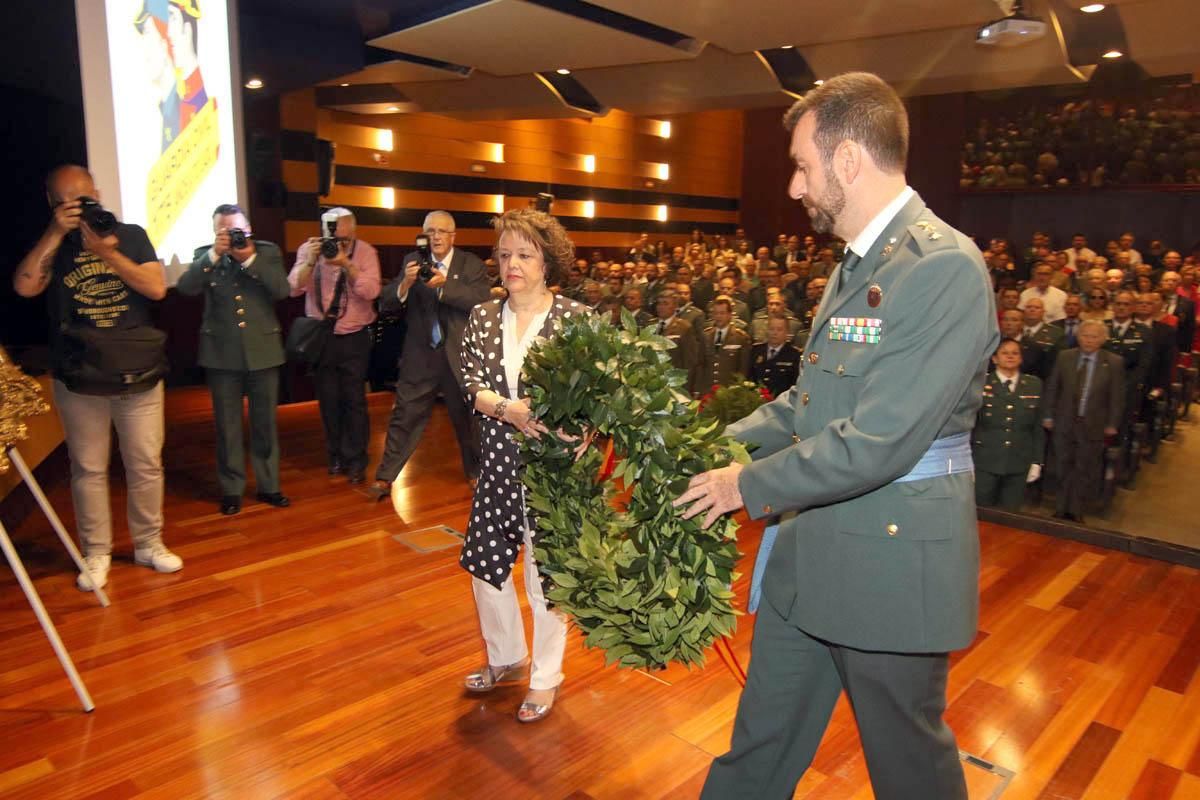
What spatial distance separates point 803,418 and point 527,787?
4.39ft

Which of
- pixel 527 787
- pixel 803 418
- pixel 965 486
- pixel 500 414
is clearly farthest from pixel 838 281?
pixel 527 787

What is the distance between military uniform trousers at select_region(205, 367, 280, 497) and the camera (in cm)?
440

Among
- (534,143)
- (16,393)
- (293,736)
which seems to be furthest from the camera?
(534,143)

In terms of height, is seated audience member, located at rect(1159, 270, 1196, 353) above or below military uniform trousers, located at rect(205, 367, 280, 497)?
above

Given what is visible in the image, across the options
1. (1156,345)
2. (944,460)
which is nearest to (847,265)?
(944,460)

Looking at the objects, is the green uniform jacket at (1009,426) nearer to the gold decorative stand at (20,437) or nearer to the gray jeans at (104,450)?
the gray jeans at (104,450)

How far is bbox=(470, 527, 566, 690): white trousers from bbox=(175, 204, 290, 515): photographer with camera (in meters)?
2.37

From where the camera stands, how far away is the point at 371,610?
337 cm

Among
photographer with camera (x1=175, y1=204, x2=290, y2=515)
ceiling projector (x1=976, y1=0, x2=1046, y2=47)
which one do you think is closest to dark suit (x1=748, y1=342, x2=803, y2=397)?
ceiling projector (x1=976, y1=0, x2=1046, y2=47)

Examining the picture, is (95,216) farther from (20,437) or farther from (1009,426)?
(1009,426)

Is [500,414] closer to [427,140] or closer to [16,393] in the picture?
[16,393]

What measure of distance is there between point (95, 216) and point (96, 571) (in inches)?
57.2

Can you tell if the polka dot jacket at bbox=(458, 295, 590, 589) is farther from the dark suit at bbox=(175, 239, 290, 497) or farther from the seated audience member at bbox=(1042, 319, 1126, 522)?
the seated audience member at bbox=(1042, 319, 1126, 522)

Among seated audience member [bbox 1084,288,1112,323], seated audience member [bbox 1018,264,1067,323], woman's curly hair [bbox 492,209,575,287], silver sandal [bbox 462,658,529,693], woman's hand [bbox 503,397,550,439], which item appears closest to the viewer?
woman's hand [bbox 503,397,550,439]
